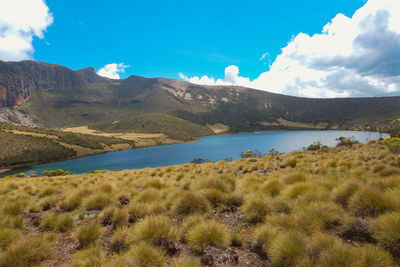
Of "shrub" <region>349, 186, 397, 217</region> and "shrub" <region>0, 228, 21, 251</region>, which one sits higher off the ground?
"shrub" <region>349, 186, 397, 217</region>

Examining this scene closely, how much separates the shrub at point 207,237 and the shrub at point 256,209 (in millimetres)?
1311

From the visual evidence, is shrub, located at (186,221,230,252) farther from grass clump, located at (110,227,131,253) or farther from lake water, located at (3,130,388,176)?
lake water, located at (3,130,388,176)

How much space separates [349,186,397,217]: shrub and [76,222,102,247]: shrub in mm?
6804

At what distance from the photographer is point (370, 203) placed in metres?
4.53

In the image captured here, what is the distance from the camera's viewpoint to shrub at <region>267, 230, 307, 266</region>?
10.8ft

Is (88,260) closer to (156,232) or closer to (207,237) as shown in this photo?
(156,232)

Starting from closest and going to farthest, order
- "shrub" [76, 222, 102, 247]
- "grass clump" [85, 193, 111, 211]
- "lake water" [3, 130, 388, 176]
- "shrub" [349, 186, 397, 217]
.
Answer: "shrub" [349, 186, 397, 217] → "shrub" [76, 222, 102, 247] → "grass clump" [85, 193, 111, 211] → "lake water" [3, 130, 388, 176]

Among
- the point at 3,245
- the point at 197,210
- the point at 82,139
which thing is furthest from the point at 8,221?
the point at 82,139

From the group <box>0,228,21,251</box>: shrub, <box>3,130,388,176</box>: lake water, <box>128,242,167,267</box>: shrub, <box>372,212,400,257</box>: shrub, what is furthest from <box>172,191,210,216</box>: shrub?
<box>3,130,388,176</box>: lake water

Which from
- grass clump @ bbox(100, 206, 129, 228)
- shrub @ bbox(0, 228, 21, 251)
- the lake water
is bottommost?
the lake water

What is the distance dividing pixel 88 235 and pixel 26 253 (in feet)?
4.09

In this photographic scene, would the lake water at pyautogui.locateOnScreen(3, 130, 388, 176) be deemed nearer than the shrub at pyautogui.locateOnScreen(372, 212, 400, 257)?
No

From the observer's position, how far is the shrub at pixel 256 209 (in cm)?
541

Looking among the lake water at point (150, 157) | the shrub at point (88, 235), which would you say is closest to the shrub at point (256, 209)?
the shrub at point (88, 235)
